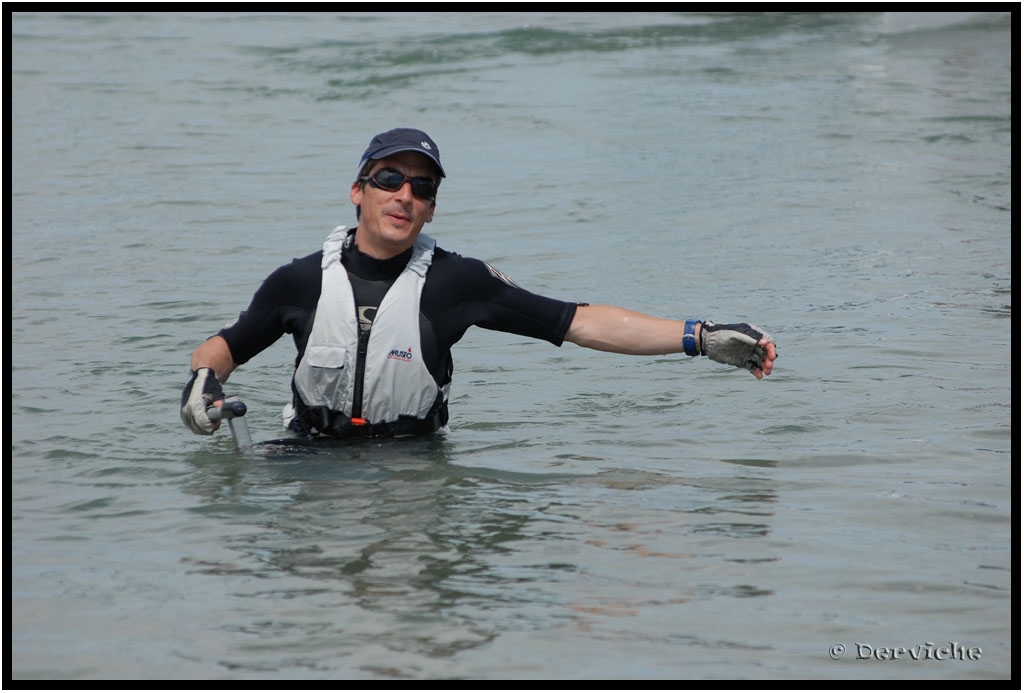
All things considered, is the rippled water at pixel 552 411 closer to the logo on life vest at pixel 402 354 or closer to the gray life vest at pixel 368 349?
the gray life vest at pixel 368 349

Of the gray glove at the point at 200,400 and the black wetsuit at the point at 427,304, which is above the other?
the black wetsuit at the point at 427,304

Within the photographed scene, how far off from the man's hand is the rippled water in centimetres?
61

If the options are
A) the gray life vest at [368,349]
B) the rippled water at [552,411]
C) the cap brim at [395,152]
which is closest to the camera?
the rippled water at [552,411]

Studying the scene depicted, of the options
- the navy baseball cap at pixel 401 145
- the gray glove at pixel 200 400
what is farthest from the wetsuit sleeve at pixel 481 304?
the gray glove at pixel 200 400

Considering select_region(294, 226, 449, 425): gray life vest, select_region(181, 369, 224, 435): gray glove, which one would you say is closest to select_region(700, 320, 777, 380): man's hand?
select_region(294, 226, 449, 425): gray life vest

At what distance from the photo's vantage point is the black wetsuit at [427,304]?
20.3 ft

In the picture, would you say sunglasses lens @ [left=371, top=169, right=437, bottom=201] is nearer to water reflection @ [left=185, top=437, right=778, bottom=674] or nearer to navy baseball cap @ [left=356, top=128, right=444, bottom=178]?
navy baseball cap @ [left=356, top=128, right=444, bottom=178]

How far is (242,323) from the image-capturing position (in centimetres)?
619

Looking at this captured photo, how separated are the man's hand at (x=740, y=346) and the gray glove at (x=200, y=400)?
6.98 ft

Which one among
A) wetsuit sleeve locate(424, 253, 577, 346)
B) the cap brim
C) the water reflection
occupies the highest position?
the cap brim

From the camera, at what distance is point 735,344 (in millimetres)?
5879

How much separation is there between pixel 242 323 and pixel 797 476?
266 centimetres

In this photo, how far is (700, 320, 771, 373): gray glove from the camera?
19.2 feet

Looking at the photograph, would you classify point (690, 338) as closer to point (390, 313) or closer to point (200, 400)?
point (390, 313)
